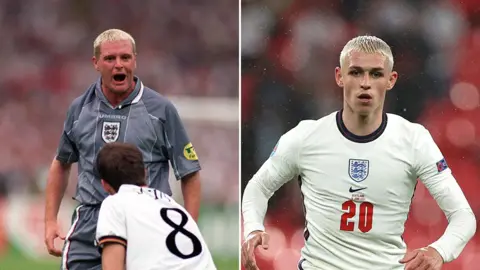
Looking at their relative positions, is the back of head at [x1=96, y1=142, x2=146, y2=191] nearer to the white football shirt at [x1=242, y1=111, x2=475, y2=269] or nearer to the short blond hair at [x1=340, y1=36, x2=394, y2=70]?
the white football shirt at [x1=242, y1=111, x2=475, y2=269]

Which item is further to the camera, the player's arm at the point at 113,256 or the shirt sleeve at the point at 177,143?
the shirt sleeve at the point at 177,143

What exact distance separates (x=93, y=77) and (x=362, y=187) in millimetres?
7714

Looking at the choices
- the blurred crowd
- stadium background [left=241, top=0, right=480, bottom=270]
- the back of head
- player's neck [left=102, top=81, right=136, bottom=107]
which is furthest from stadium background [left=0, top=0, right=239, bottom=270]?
the back of head

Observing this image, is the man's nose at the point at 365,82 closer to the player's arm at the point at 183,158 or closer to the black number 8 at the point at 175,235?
the black number 8 at the point at 175,235

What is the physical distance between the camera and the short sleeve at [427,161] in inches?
157

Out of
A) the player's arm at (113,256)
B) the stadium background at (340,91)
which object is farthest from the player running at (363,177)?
the stadium background at (340,91)

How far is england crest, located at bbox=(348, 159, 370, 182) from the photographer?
407 cm

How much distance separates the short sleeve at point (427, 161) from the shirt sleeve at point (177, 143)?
1.21 metres

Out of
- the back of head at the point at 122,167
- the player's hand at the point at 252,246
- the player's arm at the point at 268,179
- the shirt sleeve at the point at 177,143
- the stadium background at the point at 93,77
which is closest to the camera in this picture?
the back of head at the point at 122,167

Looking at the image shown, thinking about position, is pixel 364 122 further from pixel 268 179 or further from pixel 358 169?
pixel 268 179

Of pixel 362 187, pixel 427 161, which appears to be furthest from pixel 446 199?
pixel 362 187

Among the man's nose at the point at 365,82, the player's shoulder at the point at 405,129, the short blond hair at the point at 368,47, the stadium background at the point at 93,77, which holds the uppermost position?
the short blond hair at the point at 368,47

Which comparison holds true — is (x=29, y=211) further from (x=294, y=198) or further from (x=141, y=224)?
(x=141, y=224)

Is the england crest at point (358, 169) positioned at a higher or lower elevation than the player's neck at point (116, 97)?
lower
